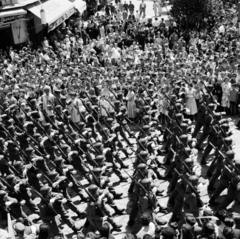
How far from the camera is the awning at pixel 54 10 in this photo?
2386cm

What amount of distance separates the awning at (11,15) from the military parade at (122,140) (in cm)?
263

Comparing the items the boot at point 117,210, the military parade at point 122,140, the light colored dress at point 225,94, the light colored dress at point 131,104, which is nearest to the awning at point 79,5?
the military parade at point 122,140

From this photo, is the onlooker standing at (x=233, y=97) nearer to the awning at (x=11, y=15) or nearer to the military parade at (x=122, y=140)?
the military parade at (x=122, y=140)

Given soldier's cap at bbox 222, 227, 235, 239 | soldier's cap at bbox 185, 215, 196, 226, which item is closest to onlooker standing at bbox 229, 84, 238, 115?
soldier's cap at bbox 185, 215, 196, 226

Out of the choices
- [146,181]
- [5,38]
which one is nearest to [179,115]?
[146,181]

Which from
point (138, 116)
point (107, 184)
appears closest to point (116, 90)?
point (138, 116)

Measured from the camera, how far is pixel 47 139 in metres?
11.7

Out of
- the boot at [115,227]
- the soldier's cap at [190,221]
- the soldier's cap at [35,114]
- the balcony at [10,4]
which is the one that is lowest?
the boot at [115,227]

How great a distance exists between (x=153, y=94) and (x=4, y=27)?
11994 mm

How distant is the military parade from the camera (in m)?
8.57

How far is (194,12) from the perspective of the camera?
23562mm

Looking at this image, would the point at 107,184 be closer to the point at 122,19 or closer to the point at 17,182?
the point at 17,182

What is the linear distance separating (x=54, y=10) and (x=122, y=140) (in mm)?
14005

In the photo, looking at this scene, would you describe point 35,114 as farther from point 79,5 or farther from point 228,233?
point 79,5
